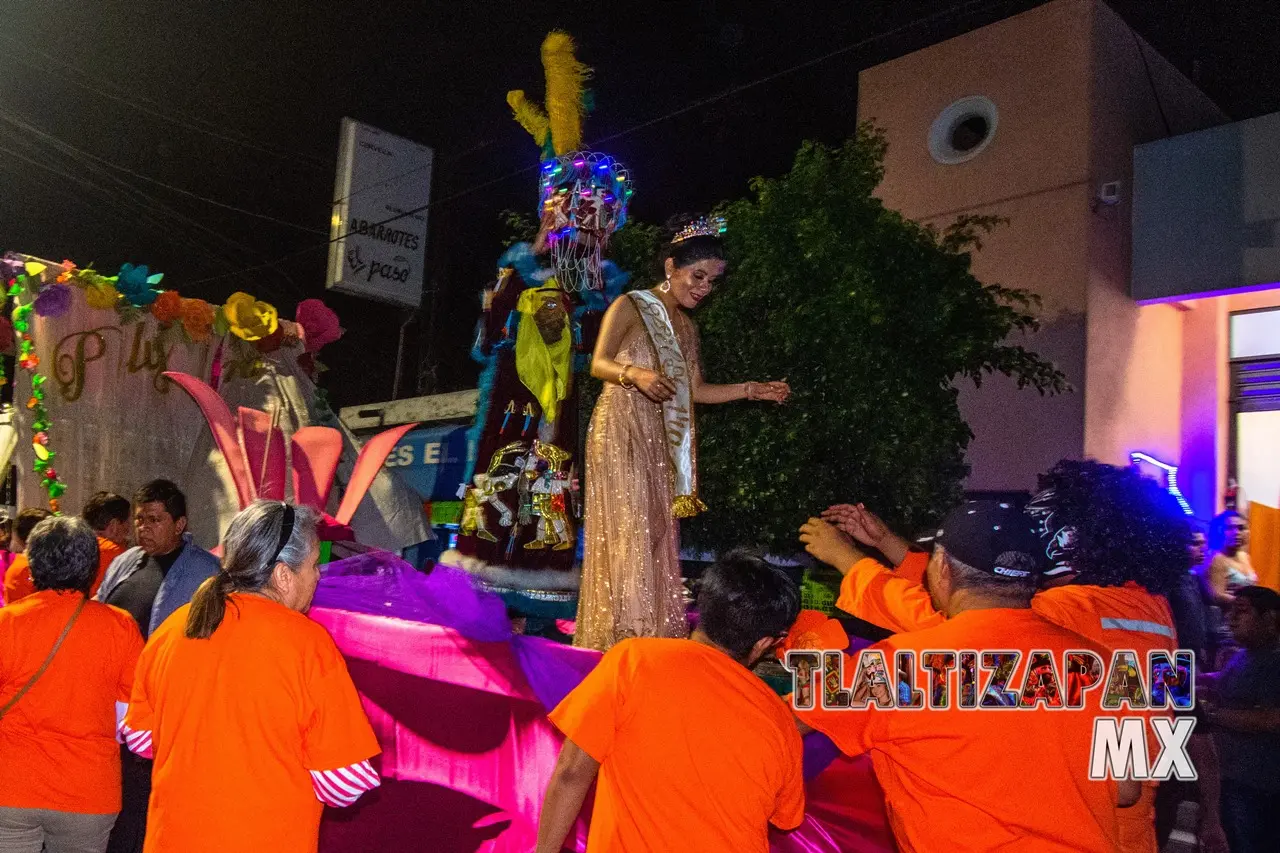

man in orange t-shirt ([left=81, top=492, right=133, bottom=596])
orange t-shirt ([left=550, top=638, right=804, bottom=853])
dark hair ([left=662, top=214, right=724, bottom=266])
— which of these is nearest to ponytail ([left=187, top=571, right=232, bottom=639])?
orange t-shirt ([left=550, top=638, right=804, bottom=853])

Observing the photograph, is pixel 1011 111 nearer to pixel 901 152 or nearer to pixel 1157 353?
pixel 901 152

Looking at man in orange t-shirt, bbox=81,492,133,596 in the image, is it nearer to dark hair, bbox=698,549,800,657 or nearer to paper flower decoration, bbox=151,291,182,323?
paper flower decoration, bbox=151,291,182,323

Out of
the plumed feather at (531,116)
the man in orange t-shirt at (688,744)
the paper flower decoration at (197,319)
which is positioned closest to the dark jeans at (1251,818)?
the man in orange t-shirt at (688,744)

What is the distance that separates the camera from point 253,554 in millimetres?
2570

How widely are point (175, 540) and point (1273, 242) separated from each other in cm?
992

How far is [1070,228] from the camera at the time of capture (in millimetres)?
11234

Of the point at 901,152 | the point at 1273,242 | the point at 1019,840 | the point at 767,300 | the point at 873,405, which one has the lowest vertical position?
the point at 1019,840

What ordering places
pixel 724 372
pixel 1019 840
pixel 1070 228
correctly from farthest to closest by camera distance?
pixel 1070 228, pixel 724 372, pixel 1019 840

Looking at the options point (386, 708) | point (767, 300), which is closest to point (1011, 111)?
point (767, 300)

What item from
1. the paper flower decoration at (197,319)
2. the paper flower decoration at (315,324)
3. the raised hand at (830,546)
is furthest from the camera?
the paper flower decoration at (315,324)

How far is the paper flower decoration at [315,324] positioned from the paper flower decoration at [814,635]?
271 inches

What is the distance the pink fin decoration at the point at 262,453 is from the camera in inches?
274

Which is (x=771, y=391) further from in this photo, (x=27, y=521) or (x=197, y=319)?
(x=197, y=319)

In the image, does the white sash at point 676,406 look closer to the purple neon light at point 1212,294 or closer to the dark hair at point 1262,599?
the dark hair at point 1262,599
